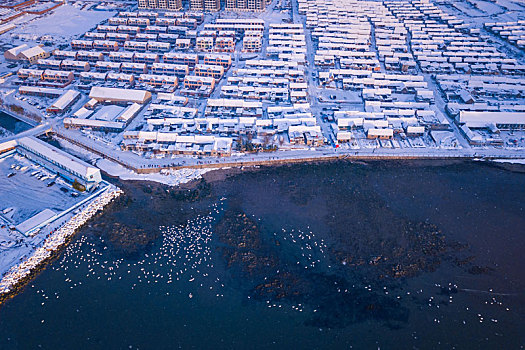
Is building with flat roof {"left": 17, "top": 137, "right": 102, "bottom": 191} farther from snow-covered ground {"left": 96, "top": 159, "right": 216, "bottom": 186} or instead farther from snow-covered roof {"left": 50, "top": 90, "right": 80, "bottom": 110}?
snow-covered roof {"left": 50, "top": 90, "right": 80, "bottom": 110}

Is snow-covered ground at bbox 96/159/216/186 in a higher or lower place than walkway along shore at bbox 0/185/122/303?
higher

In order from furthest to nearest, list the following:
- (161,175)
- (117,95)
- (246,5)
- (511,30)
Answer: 1. (246,5)
2. (511,30)
3. (117,95)
4. (161,175)

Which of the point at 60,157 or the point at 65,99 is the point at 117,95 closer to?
the point at 65,99

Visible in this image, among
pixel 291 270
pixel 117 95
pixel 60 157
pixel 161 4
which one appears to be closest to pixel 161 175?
pixel 60 157

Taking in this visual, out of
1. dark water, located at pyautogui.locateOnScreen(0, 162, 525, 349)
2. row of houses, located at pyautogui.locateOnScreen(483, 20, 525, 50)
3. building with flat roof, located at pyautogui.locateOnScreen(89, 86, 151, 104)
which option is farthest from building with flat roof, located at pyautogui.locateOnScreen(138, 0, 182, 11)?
row of houses, located at pyautogui.locateOnScreen(483, 20, 525, 50)

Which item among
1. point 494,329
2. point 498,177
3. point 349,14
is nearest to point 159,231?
point 494,329

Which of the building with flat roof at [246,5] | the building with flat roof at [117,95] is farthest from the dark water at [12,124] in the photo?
the building with flat roof at [246,5]
